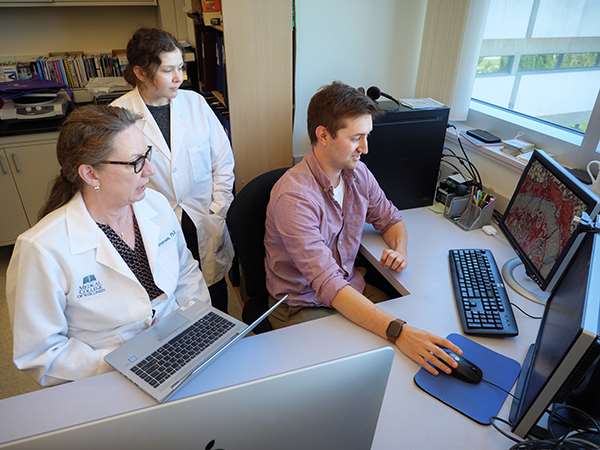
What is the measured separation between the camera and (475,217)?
5.50ft

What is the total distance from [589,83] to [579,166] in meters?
0.34

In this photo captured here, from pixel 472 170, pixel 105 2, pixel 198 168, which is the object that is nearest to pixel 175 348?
pixel 198 168

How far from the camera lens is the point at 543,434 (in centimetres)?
88

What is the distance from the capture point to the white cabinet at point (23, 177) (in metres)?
2.46

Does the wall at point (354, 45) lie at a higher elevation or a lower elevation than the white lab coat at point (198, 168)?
higher

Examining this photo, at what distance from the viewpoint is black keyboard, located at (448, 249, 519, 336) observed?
115 centimetres

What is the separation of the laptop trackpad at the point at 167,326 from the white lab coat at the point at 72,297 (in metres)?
0.11

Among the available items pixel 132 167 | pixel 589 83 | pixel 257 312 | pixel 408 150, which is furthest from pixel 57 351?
pixel 589 83

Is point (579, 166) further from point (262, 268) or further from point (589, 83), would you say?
point (262, 268)

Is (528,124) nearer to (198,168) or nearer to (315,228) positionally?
(315,228)

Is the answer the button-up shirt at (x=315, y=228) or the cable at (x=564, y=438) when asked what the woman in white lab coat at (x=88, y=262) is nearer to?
the button-up shirt at (x=315, y=228)

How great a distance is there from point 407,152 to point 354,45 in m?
0.67

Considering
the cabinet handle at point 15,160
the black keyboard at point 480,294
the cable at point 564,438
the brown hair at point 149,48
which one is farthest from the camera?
the cabinet handle at point 15,160

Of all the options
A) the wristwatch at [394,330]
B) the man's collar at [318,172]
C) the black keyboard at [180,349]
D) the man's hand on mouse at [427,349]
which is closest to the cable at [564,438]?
the man's hand on mouse at [427,349]
